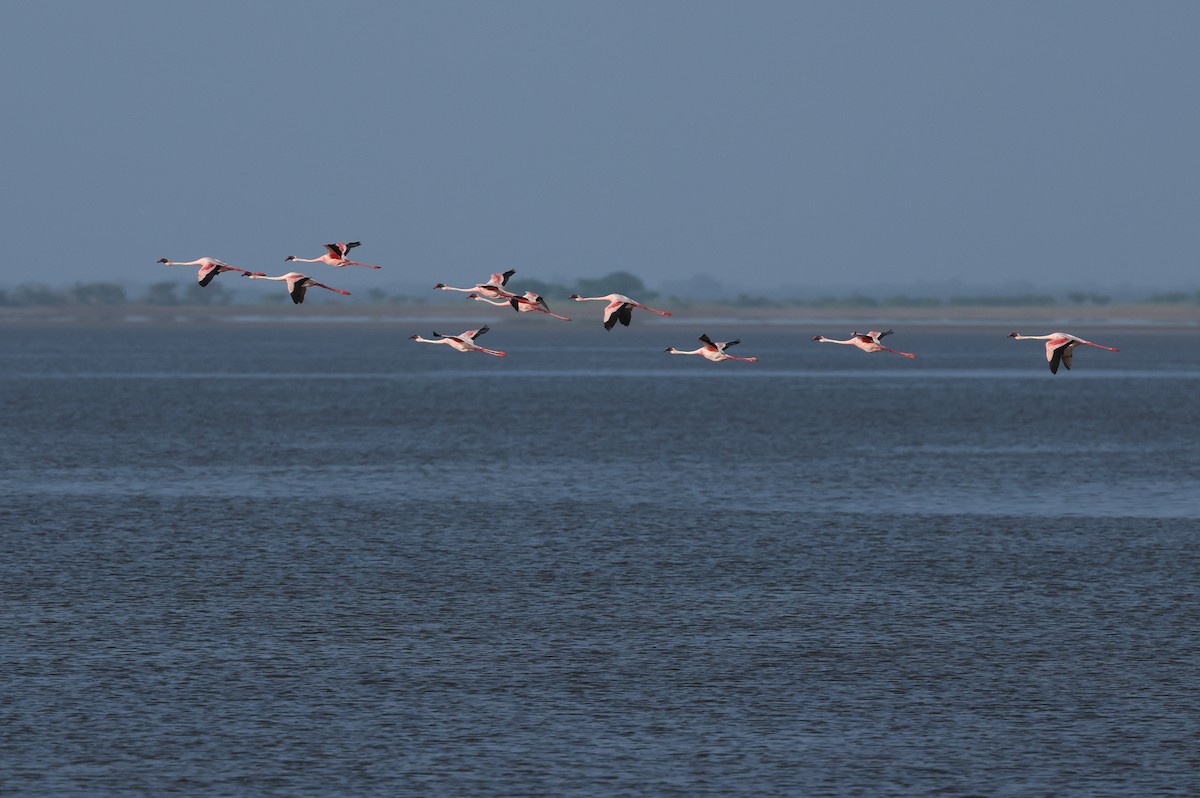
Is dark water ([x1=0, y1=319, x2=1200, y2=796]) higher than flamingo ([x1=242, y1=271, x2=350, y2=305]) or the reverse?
the reverse

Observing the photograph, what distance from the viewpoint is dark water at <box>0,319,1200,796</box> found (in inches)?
1401

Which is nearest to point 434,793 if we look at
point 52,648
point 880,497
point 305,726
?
point 305,726

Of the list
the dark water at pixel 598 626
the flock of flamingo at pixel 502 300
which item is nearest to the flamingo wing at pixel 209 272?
the flock of flamingo at pixel 502 300

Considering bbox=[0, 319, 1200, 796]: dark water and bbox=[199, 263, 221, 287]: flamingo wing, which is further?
bbox=[0, 319, 1200, 796]: dark water

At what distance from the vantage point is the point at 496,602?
53.0 m

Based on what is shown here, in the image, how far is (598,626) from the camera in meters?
49.0

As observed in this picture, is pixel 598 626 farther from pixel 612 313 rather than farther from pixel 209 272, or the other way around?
pixel 209 272

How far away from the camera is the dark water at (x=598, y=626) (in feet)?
117

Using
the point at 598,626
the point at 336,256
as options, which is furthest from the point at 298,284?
the point at 598,626

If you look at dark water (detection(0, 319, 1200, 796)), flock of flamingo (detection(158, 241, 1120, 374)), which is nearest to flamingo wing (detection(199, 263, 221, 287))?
flock of flamingo (detection(158, 241, 1120, 374))

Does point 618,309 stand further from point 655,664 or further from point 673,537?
point 673,537

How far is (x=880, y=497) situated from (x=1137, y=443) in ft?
131

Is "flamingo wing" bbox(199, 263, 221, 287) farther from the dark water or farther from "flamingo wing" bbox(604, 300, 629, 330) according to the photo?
the dark water

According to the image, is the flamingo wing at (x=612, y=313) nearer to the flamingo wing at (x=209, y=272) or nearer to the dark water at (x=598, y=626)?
the flamingo wing at (x=209, y=272)
